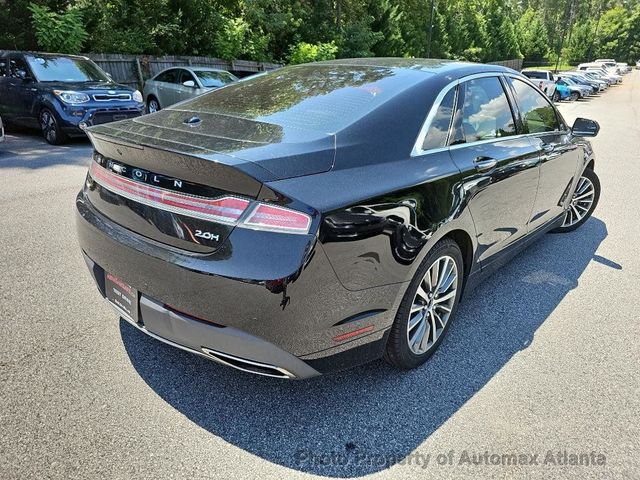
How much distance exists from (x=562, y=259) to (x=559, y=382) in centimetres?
202

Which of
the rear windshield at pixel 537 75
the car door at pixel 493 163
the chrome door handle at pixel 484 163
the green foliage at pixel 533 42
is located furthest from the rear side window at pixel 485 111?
the green foliage at pixel 533 42

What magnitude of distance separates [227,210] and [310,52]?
19647 millimetres

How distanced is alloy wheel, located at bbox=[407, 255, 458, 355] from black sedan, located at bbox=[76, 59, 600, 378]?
1 cm

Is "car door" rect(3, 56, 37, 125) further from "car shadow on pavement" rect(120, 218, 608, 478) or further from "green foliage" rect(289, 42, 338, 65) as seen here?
"green foliage" rect(289, 42, 338, 65)

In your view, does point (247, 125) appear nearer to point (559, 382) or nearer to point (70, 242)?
point (559, 382)

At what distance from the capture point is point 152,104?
44.2ft

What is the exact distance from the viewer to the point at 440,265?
8.75 ft

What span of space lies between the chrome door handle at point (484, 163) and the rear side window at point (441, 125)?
29cm

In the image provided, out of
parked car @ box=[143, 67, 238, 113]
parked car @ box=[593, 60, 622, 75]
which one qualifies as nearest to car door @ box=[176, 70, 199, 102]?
parked car @ box=[143, 67, 238, 113]

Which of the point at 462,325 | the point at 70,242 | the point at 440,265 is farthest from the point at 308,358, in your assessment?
the point at 70,242

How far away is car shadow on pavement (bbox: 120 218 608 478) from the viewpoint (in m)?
2.14

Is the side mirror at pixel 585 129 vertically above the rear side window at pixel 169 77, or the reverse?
the side mirror at pixel 585 129

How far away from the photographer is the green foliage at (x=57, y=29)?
1291 centimetres

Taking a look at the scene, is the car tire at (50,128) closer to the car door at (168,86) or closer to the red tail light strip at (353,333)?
the car door at (168,86)
